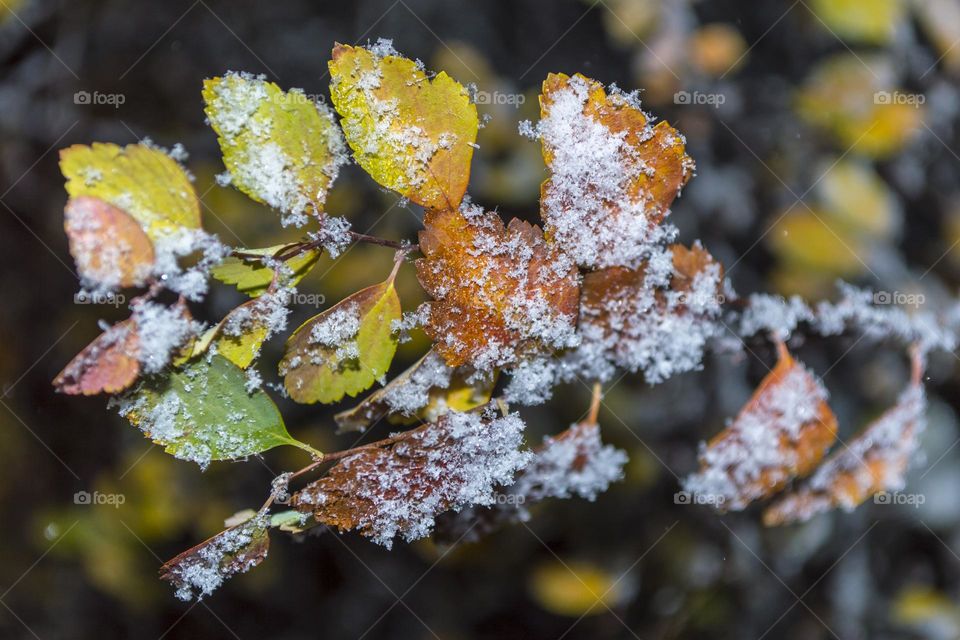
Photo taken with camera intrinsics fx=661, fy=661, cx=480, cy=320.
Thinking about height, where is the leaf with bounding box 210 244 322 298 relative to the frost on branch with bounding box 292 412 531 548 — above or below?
above

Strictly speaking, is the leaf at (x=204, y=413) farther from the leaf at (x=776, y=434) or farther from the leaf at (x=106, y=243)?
the leaf at (x=776, y=434)

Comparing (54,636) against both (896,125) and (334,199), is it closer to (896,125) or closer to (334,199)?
(334,199)

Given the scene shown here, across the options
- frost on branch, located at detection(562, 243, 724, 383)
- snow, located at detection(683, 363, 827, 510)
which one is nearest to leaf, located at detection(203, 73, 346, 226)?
frost on branch, located at detection(562, 243, 724, 383)

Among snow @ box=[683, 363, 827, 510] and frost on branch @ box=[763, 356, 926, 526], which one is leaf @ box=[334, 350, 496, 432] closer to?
snow @ box=[683, 363, 827, 510]

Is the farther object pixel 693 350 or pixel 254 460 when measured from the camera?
pixel 254 460

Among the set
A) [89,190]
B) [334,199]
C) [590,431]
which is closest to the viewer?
[89,190]

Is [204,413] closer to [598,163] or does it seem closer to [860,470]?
[598,163]

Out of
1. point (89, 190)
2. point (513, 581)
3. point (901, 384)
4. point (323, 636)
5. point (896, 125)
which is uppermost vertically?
point (896, 125)

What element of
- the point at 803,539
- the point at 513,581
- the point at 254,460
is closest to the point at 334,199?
the point at 254,460
